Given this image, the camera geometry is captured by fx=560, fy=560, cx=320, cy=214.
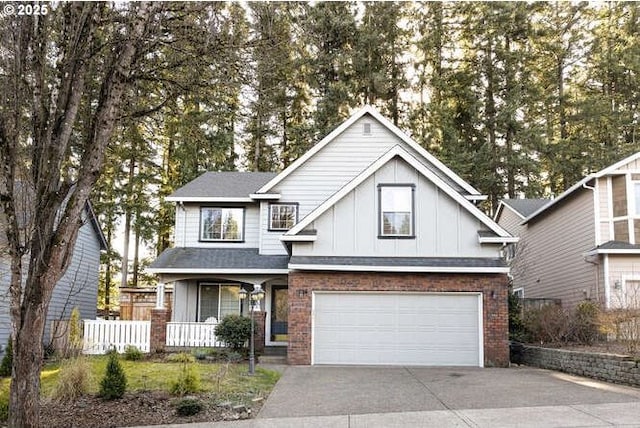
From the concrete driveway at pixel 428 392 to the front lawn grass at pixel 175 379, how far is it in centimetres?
45

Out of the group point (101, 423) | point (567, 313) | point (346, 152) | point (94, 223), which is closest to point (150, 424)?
point (101, 423)

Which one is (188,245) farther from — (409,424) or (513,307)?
(409,424)

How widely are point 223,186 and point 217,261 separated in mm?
3509

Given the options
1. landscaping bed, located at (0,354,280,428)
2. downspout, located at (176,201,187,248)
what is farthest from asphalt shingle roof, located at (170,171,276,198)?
landscaping bed, located at (0,354,280,428)

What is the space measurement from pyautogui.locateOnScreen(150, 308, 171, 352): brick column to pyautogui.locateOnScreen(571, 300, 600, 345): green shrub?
11139mm

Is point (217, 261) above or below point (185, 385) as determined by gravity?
above

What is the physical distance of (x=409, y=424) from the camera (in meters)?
7.58

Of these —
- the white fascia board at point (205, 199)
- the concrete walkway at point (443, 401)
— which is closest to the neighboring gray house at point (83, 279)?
the white fascia board at point (205, 199)

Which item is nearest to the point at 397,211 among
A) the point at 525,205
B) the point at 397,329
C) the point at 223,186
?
the point at 397,329

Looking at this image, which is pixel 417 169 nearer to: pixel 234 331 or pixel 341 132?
pixel 341 132

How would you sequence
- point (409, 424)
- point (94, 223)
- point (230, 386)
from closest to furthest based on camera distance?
point (409, 424) < point (230, 386) < point (94, 223)

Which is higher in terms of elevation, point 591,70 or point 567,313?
point 591,70

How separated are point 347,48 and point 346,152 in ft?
43.7

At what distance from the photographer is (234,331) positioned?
610 inches
